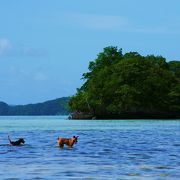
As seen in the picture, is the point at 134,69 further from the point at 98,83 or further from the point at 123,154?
the point at 123,154

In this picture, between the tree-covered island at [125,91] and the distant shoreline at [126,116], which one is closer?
the distant shoreline at [126,116]

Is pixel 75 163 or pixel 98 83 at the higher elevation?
pixel 98 83

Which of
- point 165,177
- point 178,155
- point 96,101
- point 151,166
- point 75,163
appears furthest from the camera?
point 96,101

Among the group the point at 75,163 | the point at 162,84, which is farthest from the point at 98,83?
the point at 75,163

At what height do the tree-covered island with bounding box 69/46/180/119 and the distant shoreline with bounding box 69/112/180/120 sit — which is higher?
the tree-covered island with bounding box 69/46/180/119

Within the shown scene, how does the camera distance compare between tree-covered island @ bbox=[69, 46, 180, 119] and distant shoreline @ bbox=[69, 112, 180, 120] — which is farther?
tree-covered island @ bbox=[69, 46, 180, 119]

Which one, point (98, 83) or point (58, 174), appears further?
point (98, 83)

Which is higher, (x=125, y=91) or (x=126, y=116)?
(x=125, y=91)

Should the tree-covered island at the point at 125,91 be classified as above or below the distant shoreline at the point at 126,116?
above

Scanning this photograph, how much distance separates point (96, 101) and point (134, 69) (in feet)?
47.4

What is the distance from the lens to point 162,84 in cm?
18662

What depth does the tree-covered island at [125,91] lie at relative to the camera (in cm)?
17762

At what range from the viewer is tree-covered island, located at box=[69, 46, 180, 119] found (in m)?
178

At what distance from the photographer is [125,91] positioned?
177 metres
